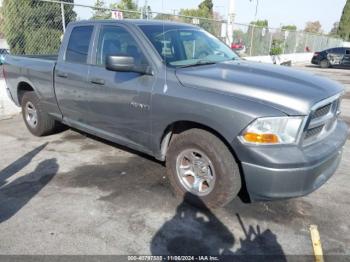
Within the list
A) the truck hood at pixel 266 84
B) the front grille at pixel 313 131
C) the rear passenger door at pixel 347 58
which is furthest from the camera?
the rear passenger door at pixel 347 58

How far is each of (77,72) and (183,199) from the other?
91.0 inches

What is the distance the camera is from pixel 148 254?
287 cm

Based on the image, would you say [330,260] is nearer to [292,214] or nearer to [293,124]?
[292,214]

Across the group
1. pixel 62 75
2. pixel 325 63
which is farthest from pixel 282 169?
pixel 325 63

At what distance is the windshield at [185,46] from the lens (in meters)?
3.86

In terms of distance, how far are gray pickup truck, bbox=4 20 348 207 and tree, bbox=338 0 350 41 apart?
5665 cm

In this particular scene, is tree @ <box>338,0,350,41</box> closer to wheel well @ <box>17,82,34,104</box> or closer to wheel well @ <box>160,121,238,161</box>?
wheel well @ <box>17,82,34,104</box>

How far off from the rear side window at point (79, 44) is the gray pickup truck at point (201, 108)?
2cm

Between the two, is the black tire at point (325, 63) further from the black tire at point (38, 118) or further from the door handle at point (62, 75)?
the door handle at point (62, 75)

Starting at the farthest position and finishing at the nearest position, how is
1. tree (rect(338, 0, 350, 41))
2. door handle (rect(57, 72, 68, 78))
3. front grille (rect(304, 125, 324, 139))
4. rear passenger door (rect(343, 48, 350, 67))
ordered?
tree (rect(338, 0, 350, 41))
rear passenger door (rect(343, 48, 350, 67))
door handle (rect(57, 72, 68, 78))
front grille (rect(304, 125, 324, 139))

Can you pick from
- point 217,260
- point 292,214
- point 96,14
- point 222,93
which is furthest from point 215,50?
point 96,14

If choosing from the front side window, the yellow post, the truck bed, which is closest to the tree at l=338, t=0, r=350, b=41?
the truck bed

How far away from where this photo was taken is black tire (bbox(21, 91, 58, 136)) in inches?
223

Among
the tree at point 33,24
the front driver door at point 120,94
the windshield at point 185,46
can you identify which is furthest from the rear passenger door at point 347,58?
the front driver door at point 120,94
